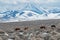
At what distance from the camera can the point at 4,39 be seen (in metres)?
21.5

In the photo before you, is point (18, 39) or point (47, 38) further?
point (18, 39)

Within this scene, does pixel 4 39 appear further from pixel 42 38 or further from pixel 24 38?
pixel 42 38

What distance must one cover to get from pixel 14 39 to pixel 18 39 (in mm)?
417

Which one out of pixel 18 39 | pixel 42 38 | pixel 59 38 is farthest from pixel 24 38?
pixel 59 38

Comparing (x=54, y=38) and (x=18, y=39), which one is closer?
(x=54, y=38)

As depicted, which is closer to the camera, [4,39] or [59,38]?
[59,38]

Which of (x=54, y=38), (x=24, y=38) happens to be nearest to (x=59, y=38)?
(x=54, y=38)

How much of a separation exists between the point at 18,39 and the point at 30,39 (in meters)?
1.41

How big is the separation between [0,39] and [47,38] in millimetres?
3702

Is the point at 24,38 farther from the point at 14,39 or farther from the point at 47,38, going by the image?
the point at 47,38

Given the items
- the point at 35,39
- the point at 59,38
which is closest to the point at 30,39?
the point at 35,39

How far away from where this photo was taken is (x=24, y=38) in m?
22.0

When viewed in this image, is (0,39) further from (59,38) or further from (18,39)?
(59,38)

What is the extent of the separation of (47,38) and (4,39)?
3722 mm
